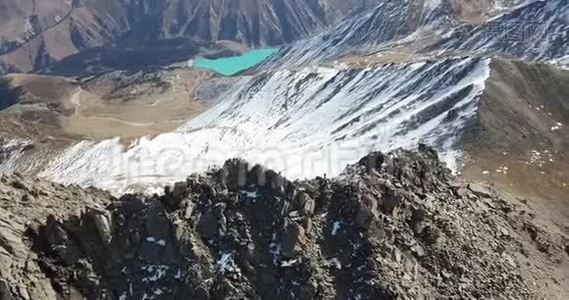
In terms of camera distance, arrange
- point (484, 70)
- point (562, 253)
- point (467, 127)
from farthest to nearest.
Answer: point (484, 70) < point (467, 127) < point (562, 253)

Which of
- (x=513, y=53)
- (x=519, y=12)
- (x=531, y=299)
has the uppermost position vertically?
(x=519, y=12)

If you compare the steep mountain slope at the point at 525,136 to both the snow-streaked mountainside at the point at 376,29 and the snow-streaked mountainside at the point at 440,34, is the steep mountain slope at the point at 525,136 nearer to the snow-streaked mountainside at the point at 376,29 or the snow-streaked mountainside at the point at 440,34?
the snow-streaked mountainside at the point at 440,34

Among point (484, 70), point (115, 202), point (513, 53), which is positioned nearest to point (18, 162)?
point (484, 70)

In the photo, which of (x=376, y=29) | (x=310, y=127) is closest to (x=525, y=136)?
(x=310, y=127)

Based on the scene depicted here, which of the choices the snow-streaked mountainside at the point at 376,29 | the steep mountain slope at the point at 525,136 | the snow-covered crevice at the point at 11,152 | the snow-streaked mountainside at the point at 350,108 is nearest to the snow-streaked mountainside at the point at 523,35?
the snow-streaked mountainside at the point at 350,108

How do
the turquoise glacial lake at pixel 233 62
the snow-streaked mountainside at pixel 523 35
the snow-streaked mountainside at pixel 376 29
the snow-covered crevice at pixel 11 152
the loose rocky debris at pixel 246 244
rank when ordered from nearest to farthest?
the loose rocky debris at pixel 246 244
the snow-covered crevice at pixel 11 152
the snow-streaked mountainside at pixel 523 35
the snow-streaked mountainside at pixel 376 29
the turquoise glacial lake at pixel 233 62

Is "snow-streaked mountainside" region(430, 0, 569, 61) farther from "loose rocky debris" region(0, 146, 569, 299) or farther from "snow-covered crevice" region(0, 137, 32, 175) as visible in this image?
"loose rocky debris" region(0, 146, 569, 299)

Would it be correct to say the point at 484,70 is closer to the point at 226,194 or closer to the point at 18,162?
the point at 226,194
